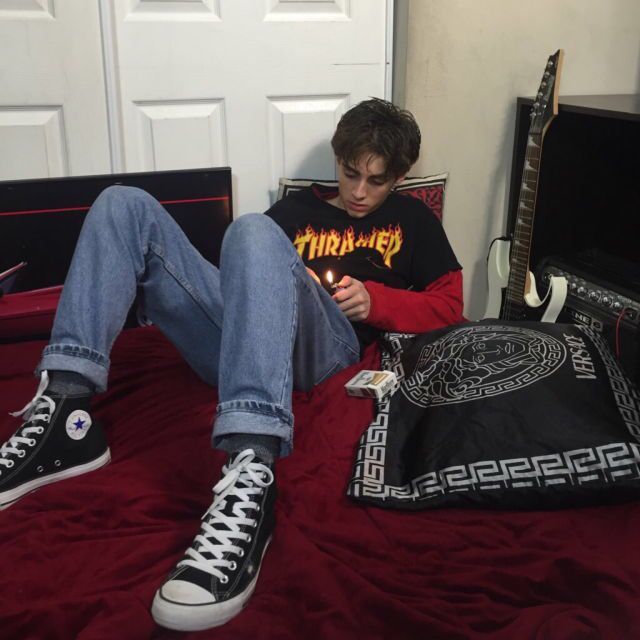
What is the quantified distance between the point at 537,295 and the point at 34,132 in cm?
136

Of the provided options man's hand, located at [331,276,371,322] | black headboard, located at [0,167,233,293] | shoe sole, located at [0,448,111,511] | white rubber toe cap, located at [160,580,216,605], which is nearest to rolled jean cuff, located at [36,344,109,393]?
shoe sole, located at [0,448,111,511]

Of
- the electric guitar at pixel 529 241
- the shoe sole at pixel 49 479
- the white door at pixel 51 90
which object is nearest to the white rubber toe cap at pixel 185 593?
the shoe sole at pixel 49 479

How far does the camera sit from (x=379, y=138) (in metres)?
1.67

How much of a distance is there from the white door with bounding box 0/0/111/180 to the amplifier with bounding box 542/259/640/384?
4.13 feet

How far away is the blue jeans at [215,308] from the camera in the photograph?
112cm

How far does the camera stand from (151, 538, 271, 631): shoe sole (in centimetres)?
93

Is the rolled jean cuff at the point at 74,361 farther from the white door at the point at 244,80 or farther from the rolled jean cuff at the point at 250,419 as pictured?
the white door at the point at 244,80

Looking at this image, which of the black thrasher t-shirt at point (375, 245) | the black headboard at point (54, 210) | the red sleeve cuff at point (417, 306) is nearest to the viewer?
the red sleeve cuff at point (417, 306)

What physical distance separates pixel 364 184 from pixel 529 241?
55 centimetres

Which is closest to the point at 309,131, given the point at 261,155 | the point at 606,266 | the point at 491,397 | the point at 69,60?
the point at 261,155

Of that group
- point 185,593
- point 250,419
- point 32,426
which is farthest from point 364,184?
point 185,593

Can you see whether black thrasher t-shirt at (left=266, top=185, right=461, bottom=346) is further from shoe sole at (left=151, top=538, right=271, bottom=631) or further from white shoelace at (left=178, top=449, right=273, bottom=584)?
shoe sole at (left=151, top=538, right=271, bottom=631)

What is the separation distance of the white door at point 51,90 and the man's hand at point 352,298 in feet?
2.92

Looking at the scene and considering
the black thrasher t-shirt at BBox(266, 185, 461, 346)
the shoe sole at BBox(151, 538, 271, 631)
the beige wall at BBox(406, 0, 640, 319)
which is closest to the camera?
the shoe sole at BBox(151, 538, 271, 631)
